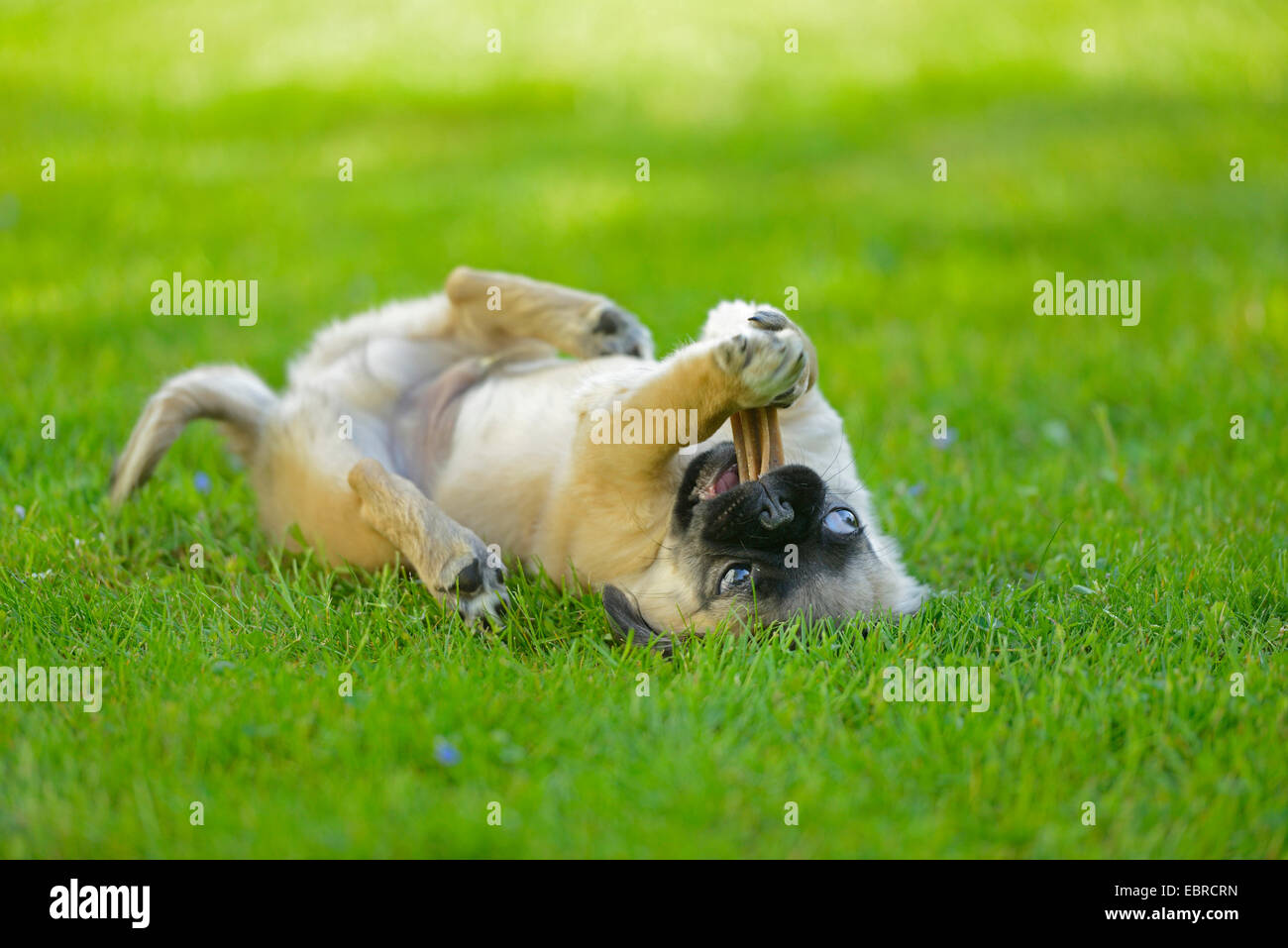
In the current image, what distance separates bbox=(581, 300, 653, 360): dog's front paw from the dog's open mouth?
3.21ft

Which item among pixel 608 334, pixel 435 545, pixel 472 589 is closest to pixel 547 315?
pixel 608 334

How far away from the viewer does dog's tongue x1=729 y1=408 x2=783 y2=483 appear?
3.66 meters

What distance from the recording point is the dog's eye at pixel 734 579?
3590 millimetres

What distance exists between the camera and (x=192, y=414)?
14.8ft

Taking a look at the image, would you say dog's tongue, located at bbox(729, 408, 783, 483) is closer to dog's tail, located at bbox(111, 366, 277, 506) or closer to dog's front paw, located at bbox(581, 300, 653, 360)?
dog's front paw, located at bbox(581, 300, 653, 360)

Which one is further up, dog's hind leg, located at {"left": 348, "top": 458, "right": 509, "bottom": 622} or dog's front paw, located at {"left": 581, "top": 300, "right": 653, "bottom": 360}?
dog's front paw, located at {"left": 581, "top": 300, "right": 653, "bottom": 360}

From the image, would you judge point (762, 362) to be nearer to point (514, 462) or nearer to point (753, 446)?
point (753, 446)

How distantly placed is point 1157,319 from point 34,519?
548 cm

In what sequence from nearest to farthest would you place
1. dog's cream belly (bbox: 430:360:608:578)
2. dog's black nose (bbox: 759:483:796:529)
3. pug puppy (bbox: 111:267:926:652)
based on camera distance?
dog's black nose (bbox: 759:483:796:529), pug puppy (bbox: 111:267:926:652), dog's cream belly (bbox: 430:360:608:578)

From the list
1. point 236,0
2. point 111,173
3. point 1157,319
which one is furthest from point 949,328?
point 236,0

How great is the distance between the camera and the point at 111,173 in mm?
8242

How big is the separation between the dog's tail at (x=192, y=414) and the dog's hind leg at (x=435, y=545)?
2.80ft

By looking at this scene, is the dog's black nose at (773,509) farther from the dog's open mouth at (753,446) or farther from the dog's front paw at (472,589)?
the dog's front paw at (472,589)

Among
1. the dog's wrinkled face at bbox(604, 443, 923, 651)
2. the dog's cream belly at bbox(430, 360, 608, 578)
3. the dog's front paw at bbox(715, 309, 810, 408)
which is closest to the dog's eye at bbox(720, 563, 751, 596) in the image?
the dog's wrinkled face at bbox(604, 443, 923, 651)
